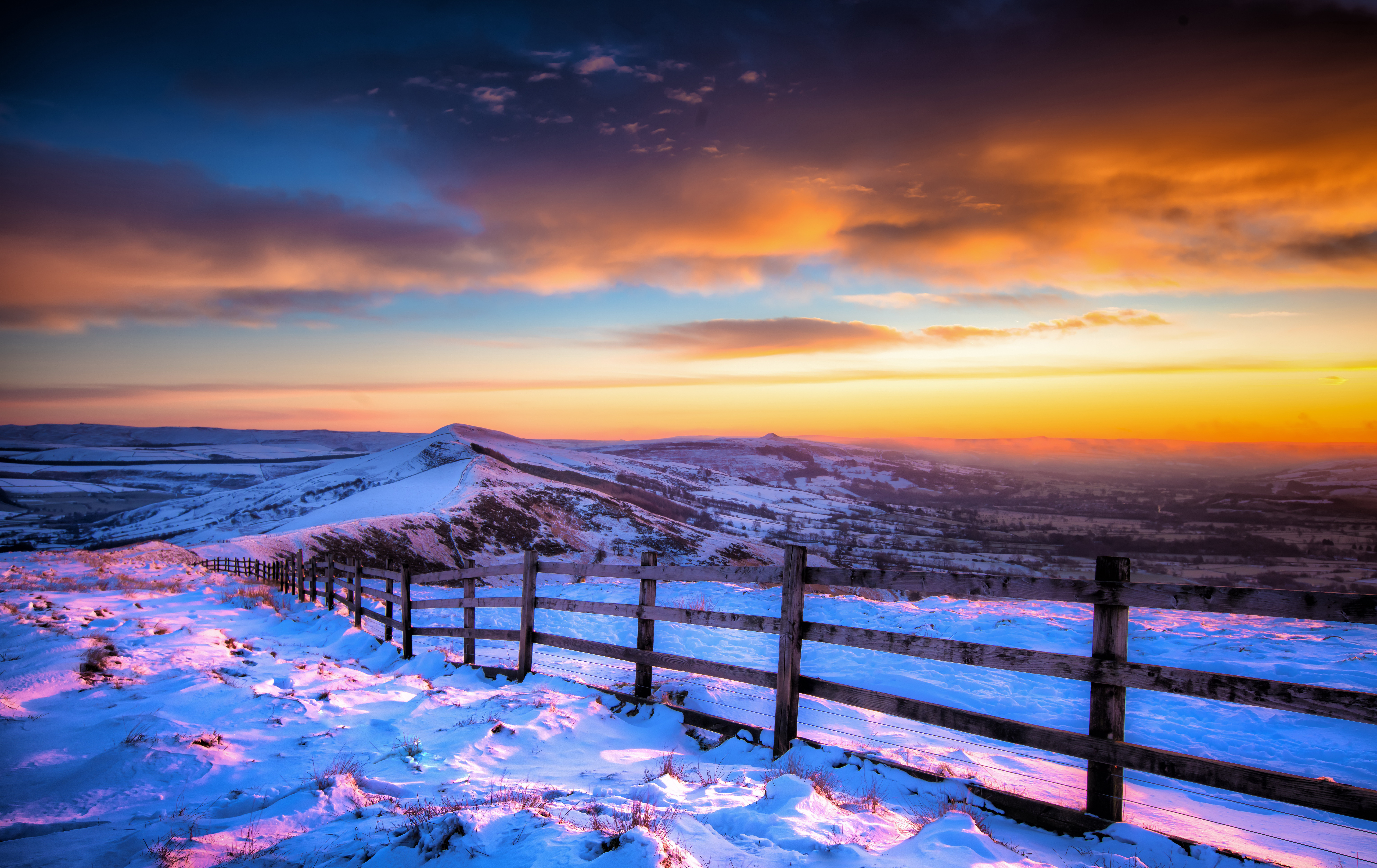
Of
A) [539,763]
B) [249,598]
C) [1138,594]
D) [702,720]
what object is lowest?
[249,598]

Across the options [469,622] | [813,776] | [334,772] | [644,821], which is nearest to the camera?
[644,821]

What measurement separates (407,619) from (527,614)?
3.57 metres

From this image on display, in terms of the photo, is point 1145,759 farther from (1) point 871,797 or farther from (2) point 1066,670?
(1) point 871,797

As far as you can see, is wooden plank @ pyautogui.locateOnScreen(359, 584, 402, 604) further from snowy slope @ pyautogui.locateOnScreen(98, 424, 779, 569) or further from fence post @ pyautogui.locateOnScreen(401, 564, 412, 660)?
snowy slope @ pyautogui.locateOnScreen(98, 424, 779, 569)

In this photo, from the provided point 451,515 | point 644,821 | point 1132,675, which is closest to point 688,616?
point 644,821

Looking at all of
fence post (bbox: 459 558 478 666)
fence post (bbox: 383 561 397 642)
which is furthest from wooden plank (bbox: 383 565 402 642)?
fence post (bbox: 459 558 478 666)

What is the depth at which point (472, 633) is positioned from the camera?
998cm

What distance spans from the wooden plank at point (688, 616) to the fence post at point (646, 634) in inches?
3.8

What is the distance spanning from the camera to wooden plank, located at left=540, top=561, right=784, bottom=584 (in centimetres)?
647

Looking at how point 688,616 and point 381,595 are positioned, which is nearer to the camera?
point 688,616

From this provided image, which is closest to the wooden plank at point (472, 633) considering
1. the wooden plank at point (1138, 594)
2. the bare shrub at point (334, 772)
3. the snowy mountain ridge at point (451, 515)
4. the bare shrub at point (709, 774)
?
the bare shrub at point (334, 772)

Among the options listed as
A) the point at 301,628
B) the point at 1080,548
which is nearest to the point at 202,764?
the point at 301,628

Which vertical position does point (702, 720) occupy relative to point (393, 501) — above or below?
above

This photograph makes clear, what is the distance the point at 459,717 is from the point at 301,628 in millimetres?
9441
